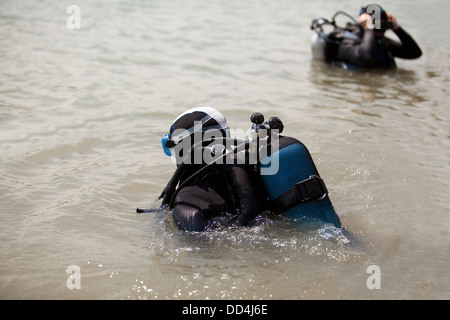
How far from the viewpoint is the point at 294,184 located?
3.37 metres

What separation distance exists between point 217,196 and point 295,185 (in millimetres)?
526

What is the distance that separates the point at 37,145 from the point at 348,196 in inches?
127

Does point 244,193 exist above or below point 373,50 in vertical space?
below

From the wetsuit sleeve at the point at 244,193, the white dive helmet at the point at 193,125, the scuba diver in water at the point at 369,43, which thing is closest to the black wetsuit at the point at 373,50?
the scuba diver in water at the point at 369,43

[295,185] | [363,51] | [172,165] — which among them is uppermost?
[363,51]

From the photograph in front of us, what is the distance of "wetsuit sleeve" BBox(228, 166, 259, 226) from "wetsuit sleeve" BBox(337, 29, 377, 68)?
17.7ft

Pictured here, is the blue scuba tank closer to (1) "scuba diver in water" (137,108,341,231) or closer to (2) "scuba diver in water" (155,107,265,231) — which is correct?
(1) "scuba diver in water" (137,108,341,231)

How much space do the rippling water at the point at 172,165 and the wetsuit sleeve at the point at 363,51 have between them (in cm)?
25

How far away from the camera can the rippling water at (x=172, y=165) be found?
3.29 metres

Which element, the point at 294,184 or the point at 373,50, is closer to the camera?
the point at 294,184

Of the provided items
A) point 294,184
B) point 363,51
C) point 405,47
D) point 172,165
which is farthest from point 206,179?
point 405,47

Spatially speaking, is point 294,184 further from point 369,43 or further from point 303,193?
point 369,43

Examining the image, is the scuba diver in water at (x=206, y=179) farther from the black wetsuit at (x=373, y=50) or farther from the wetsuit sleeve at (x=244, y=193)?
the black wetsuit at (x=373, y=50)
